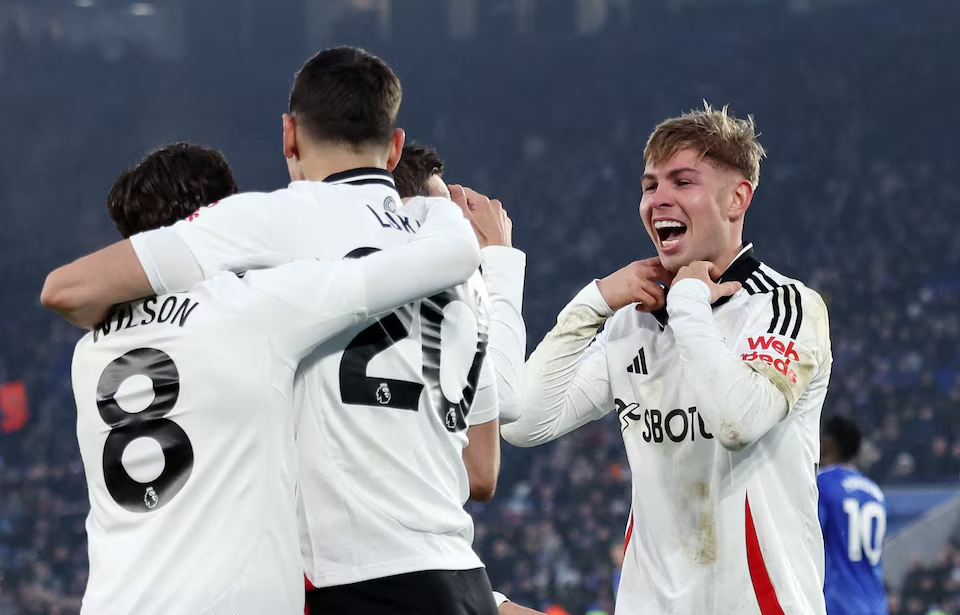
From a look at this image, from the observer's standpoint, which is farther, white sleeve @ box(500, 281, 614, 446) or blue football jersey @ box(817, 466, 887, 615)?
blue football jersey @ box(817, 466, 887, 615)

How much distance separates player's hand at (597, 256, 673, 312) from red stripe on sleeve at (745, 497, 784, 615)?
Result: 2.20ft

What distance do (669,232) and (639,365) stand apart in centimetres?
39

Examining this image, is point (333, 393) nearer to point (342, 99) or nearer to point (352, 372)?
point (352, 372)

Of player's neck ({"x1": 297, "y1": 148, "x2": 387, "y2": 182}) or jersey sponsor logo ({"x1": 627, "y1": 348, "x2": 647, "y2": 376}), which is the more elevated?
player's neck ({"x1": 297, "y1": 148, "x2": 387, "y2": 182})

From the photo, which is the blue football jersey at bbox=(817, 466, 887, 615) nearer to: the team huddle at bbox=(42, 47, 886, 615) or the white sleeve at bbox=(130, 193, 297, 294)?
the team huddle at bbox=(42, 47, 886, 615)

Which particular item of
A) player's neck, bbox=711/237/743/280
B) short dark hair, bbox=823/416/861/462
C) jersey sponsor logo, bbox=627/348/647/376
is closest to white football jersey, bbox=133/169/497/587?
jersey sponsor logo, bbox=627/348/647/376

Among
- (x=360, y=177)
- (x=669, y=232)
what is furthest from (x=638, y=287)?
(x=360, y=177)

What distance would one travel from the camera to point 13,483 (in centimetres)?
1730

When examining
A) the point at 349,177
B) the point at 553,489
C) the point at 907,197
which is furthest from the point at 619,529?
the point at 349,177

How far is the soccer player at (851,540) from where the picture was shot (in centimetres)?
590

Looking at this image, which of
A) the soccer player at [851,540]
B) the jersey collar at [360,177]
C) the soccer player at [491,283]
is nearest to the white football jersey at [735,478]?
the soccer player at [491,283]

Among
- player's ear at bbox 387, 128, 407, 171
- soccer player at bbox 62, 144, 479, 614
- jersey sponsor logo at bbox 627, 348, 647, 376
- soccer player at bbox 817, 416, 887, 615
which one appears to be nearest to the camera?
soccer player at bbox 62, 144, 479, 614

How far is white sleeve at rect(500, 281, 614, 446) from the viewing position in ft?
11.0

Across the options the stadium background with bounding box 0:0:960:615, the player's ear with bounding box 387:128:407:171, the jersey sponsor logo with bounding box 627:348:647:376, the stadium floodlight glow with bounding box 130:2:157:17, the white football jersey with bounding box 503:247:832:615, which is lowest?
the white football jersey with bounding box 503:247:832:615
